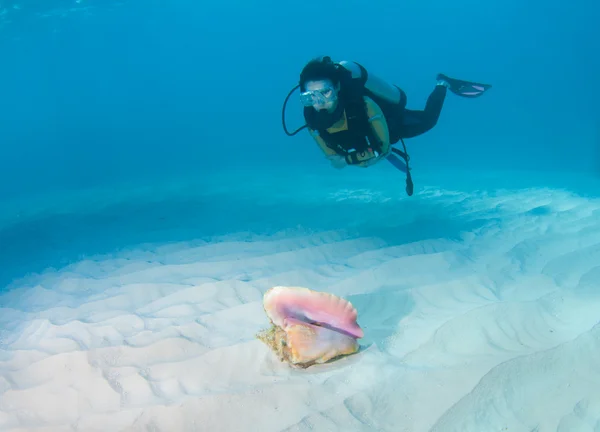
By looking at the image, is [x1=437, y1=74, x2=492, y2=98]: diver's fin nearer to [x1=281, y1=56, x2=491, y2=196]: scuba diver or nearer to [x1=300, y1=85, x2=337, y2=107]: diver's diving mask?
[x1=281, y1=56, x2=491, y2=196]: scuba diver

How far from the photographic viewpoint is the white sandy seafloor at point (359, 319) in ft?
7.67

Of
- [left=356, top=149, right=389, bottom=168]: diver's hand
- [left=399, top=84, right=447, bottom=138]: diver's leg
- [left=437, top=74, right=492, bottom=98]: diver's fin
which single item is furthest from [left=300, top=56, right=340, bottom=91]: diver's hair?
[left=437, top=74, right=492, bottom=98]: diver's fin

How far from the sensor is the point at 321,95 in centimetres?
427

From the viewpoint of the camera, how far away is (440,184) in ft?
44.2

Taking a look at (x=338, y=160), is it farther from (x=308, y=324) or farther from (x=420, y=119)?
(x=308, y=324)

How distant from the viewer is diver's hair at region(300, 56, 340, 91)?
4207mm

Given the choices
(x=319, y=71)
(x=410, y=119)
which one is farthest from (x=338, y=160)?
(x=410, y=119)

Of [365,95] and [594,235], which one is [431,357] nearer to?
[365,95]

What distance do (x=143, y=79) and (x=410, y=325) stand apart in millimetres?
97314

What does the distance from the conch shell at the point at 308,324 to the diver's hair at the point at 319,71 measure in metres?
2.56

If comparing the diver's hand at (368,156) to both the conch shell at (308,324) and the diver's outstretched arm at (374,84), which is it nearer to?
the diver's outstretched arm at (374,84)

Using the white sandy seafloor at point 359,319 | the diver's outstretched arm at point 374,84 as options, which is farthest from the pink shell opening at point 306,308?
the diver's outstretched arm at point 374,84

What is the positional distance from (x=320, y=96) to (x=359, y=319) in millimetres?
2402

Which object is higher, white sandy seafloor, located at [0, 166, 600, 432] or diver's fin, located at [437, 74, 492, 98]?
diver's fin, located at [437, 74, 492, 98]
